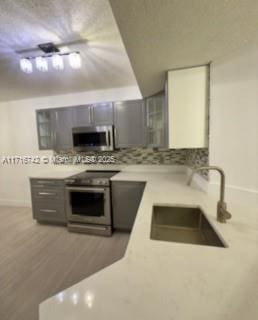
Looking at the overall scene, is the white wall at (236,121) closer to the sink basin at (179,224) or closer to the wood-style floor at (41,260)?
the sink basin at (179,224)

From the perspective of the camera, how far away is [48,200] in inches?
115

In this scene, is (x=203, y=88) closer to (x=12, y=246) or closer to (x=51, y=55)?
(x=51, y=55)

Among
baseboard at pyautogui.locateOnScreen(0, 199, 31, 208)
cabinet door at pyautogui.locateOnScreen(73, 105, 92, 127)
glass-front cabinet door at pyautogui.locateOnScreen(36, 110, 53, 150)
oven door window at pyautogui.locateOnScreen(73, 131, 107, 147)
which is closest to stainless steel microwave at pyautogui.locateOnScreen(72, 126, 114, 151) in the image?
oven door window at pyautogui.locateOnScreen(73, 131, 107, 147)

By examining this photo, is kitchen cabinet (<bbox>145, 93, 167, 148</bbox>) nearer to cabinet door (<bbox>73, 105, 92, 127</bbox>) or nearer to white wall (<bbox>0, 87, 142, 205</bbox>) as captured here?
cabinet door (<bbox>73, 105, 92, 127</bbox>)

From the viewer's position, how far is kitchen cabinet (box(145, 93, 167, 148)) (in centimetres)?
235

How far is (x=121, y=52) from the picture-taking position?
1.81 meters

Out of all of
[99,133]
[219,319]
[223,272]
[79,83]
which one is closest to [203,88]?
[223,272]

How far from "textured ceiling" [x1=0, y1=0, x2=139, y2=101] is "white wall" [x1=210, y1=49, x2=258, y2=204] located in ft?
3.27

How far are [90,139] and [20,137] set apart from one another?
1940mm

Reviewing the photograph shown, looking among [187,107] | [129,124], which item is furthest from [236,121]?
[129,124]

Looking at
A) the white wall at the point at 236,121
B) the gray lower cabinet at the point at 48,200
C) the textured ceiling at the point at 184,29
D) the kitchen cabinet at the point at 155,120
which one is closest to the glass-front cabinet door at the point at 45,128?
the gray lower cabinet at the point at 48,200

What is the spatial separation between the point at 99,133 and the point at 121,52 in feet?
4.18

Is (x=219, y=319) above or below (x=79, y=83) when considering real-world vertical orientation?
below

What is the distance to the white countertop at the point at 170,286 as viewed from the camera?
515 millimetres
